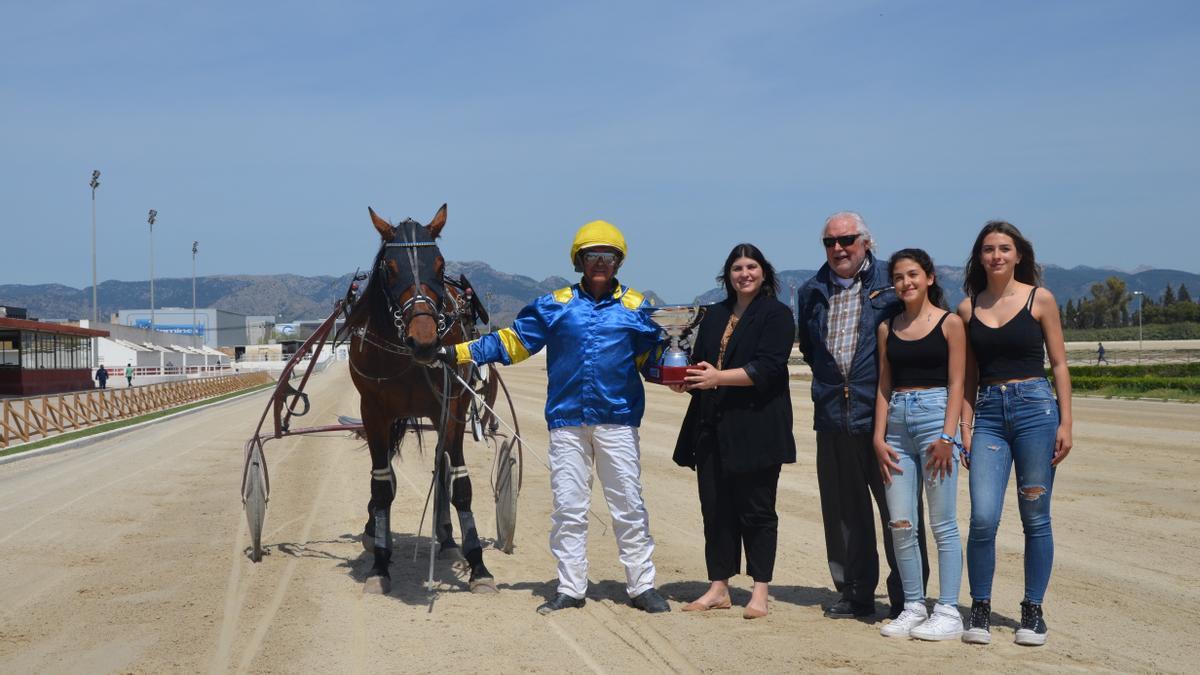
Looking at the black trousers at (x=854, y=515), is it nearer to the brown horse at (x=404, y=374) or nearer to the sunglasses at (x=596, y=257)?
the sunglasses at (x=596, y=257)

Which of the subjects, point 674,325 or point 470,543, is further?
point 470,543

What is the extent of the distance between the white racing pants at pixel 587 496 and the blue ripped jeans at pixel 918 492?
4.68ft

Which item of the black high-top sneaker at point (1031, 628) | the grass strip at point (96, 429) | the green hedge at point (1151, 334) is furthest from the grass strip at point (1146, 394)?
the green hedge at point (1151, 334)

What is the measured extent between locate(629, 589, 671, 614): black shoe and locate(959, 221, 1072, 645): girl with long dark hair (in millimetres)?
1656

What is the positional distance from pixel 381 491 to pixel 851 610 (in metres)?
3.20

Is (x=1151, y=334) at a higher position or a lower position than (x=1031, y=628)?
higher

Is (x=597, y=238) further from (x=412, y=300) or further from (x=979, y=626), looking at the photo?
(x=979, y=626)

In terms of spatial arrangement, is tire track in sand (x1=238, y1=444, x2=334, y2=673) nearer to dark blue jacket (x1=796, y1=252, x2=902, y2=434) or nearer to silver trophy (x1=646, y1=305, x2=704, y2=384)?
silver trophy (x1=646, y1=305, x2=704, y2=384)

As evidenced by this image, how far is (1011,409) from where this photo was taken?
5.17 m

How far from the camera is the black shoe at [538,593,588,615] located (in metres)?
6.11

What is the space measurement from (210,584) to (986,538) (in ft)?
16.2

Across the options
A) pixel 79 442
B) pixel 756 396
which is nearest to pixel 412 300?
pixel 756 396

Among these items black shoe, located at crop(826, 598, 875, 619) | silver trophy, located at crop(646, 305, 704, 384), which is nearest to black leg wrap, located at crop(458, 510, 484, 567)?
silver trophy, located at crop(646, 305, 704, 384)

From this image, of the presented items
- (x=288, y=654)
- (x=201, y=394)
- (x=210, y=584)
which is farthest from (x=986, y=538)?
(x=201, y=394)
